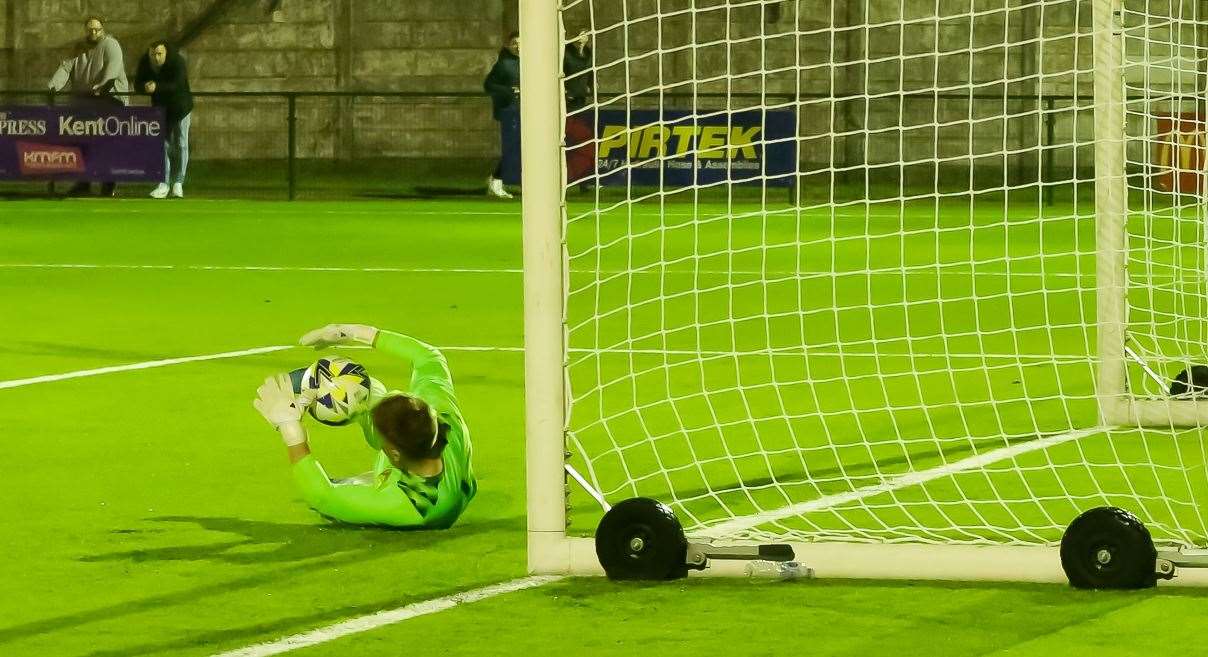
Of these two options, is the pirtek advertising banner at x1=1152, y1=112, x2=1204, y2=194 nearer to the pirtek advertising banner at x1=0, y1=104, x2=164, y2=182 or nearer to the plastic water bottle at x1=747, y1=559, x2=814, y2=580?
the plastic water bottle at x1=747, y1=559, x2=814, y2=580

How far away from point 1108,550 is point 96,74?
22.6 metres

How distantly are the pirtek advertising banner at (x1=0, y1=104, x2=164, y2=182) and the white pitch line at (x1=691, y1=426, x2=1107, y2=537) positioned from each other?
18.4m

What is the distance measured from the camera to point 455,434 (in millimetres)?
6500

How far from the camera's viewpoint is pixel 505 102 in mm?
26000

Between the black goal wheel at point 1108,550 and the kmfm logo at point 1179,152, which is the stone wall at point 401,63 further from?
the black goal wheel at point 1108,550

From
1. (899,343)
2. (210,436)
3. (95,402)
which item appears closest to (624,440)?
(210,436)

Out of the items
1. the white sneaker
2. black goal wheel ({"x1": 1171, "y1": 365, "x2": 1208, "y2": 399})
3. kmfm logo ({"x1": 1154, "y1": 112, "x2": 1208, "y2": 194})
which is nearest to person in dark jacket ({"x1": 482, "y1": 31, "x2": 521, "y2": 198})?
the white sneaker

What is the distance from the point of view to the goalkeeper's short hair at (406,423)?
20.1 ft

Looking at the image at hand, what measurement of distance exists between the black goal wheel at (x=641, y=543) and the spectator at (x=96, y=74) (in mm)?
20720

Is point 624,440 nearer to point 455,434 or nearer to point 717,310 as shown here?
point 455,434

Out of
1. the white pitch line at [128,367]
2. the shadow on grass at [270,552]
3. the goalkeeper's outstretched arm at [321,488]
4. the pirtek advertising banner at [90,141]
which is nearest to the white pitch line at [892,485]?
the shadow on grass at [270,552]

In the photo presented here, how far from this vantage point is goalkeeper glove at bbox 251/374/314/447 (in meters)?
6.36

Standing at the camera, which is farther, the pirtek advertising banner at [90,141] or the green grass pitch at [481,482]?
the pirtek advertising banner at [90,141]

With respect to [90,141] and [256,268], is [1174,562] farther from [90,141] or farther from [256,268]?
[90,141]
